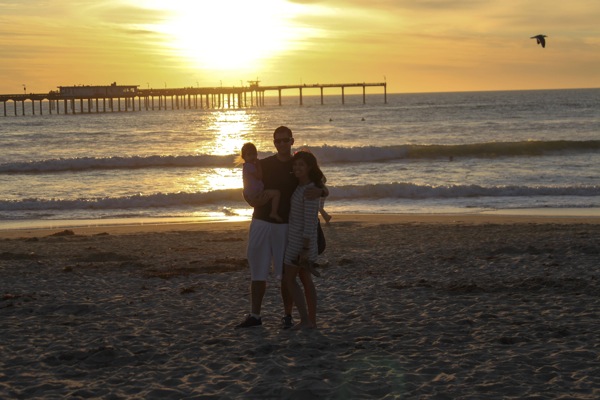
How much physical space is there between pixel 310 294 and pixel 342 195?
16597mm

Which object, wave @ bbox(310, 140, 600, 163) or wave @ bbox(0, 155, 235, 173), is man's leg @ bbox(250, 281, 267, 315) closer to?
wave @ bbox(0, 155, 235, 173)

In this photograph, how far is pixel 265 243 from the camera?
262 inches

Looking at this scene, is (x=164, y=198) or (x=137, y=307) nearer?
(x=137, y=307)

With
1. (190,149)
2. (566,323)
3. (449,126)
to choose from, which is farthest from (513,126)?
(566,323)

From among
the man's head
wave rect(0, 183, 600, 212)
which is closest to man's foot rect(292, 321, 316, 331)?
the man's head

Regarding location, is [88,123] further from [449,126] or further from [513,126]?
[513,126]

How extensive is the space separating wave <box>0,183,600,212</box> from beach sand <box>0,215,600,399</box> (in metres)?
9.16

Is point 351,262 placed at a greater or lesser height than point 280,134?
lesser

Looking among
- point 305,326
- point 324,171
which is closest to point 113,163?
point 324,171

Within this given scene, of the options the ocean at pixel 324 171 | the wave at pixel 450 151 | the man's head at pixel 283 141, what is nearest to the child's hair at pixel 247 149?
the man's head at pixel 283 141

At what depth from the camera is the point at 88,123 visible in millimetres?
76812

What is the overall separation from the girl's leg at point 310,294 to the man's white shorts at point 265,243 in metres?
0.23

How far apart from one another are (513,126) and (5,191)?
4540cm

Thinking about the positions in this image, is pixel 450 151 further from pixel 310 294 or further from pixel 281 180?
pixel 281 180
